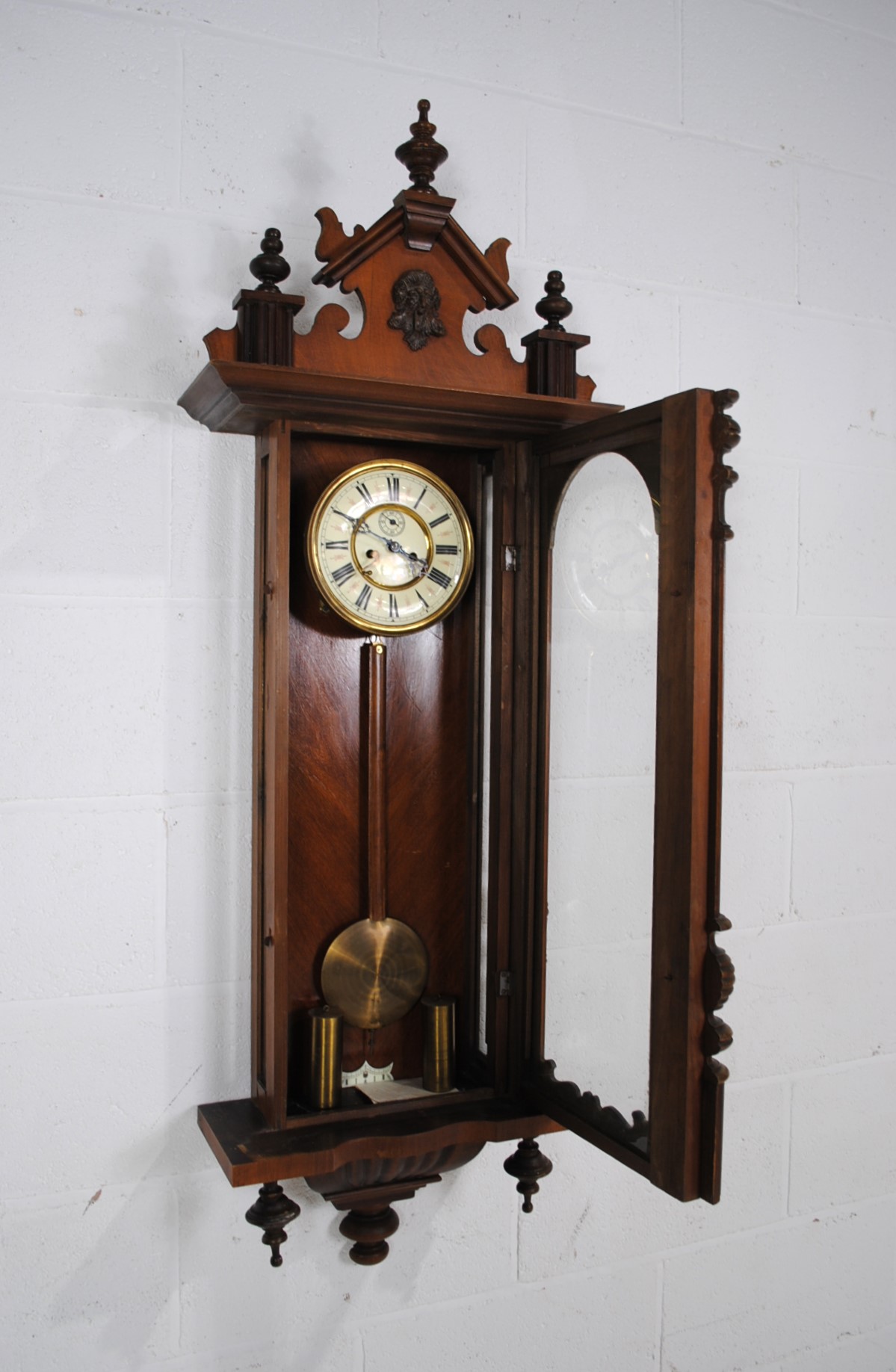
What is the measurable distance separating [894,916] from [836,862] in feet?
0.52

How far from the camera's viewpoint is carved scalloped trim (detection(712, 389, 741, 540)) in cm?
115

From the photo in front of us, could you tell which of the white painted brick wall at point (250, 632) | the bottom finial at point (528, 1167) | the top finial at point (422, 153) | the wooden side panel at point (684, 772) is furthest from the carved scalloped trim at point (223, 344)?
the bottom finial at point (528, 1167)

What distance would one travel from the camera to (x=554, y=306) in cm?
144


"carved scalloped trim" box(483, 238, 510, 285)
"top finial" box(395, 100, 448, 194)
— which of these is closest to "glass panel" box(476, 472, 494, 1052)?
"carved scalloped trim" box(483, 238, 510, 285)

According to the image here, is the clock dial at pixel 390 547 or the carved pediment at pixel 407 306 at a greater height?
the carved pediment at pixel 407 306

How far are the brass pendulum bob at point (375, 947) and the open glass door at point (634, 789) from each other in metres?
0.17

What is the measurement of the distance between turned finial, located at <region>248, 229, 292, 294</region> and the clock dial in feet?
0.74

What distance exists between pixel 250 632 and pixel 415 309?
0.44 metres

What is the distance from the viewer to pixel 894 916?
1.91 m

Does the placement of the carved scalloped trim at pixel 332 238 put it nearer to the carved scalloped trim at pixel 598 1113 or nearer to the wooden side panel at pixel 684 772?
the wooden side panel at pixel 684 772

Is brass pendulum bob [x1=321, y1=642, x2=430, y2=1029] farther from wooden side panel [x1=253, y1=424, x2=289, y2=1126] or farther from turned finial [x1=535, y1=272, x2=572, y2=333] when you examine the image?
turned finial [x1=535, y1=272, x2=572, y2=333]

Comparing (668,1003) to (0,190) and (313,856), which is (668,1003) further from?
(0,190)

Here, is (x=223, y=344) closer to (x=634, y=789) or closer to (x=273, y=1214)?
(x=634, y=789)

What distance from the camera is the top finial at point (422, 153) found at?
1.33 m
